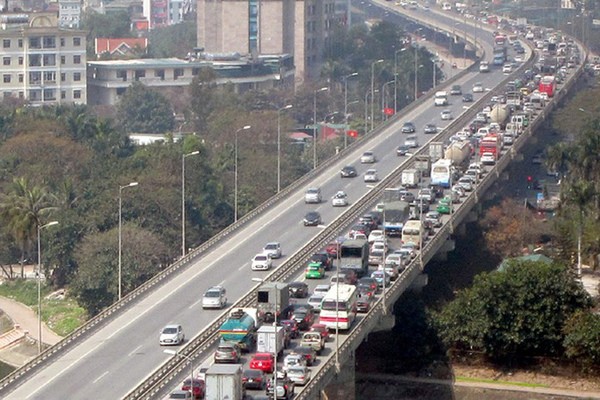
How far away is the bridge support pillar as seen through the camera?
2594 inches

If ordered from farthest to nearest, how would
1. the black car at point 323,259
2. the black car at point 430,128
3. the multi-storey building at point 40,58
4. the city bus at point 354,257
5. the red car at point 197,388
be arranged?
1. the multi-storey building at point 40,58
2. the black car at point 430,128
3. the black car at point 323,259
4. the city bus at point 354,257
5. the red car at point 197,388

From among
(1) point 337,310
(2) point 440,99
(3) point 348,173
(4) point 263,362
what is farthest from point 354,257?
(2) point 440,99

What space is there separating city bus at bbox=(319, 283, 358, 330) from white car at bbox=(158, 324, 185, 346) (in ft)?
17.7

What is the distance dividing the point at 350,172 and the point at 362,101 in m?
53.9

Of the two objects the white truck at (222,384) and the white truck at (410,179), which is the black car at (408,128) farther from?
the white truck at (222,384)

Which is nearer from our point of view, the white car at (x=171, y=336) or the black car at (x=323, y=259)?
the white car at (x=171, y=336)

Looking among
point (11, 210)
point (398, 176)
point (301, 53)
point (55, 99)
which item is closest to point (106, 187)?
point (11, 210)

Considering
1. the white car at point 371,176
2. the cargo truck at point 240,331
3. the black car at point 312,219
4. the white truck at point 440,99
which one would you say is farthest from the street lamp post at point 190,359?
the white truck at point 440,99

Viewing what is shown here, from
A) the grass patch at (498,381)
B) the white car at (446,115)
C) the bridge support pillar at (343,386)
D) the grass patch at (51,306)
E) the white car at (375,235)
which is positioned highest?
the white car at (446,115)

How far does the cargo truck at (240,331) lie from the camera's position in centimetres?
6309

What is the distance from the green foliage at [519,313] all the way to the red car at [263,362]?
17246 millimetres

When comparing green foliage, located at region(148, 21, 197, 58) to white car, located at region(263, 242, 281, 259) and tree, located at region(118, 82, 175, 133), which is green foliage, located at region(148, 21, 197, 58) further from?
white car, located at region(263, 242, 281, 259)

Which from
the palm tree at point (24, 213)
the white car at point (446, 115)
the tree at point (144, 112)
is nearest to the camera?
the palm tree at point (24, 213)

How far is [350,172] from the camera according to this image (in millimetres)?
102500
